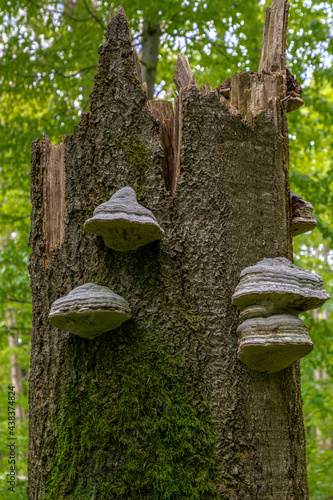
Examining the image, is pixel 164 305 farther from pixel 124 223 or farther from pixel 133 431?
pixel 133 431

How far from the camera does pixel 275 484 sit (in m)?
2.10

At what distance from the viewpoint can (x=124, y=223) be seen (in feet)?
6.91

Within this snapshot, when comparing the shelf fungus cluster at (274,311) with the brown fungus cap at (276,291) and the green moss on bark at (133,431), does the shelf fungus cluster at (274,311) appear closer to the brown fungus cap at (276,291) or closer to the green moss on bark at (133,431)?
the brown fungus cap at (276,291)

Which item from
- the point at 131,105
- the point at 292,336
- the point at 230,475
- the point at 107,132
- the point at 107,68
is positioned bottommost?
the point at 230,475

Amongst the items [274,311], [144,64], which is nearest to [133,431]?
[274,311]

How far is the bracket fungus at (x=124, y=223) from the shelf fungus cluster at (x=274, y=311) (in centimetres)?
56

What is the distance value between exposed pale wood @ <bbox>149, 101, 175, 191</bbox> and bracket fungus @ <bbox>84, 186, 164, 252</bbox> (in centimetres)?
33

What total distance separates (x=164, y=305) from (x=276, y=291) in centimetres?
59

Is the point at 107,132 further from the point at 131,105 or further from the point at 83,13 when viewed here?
the point at 83,13

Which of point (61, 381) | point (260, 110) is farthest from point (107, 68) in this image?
point (61, 381)

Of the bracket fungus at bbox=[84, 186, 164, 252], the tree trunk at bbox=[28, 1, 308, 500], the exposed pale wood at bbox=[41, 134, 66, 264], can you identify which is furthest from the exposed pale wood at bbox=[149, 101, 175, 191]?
the exposed pale wood at bbox=[41, 134, 66, 264]

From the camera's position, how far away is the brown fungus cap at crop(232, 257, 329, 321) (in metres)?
2.13

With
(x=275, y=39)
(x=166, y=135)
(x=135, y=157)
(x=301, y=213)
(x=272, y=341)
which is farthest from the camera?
(x=275, y=39)

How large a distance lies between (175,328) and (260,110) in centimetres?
152
